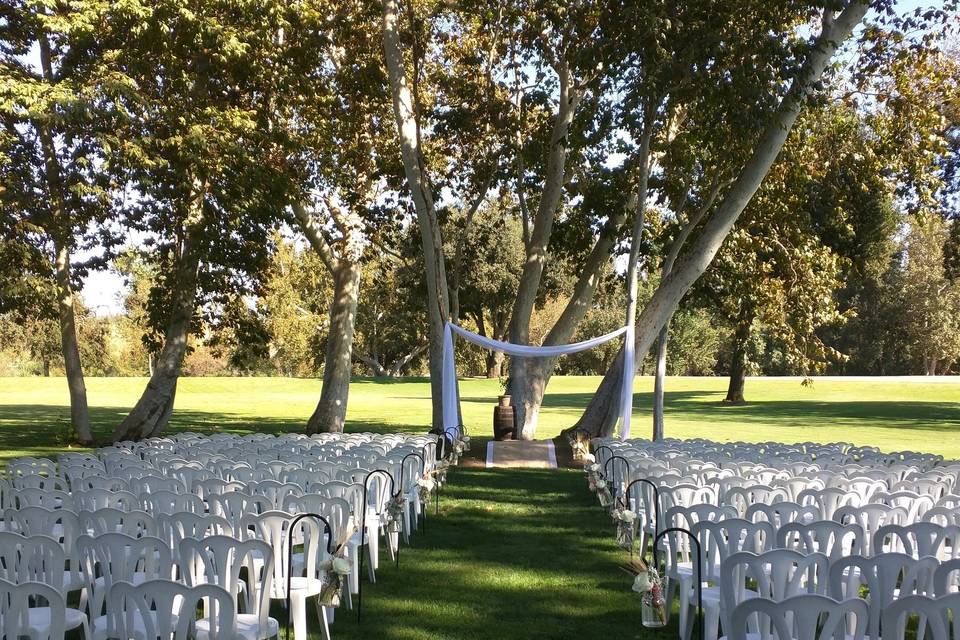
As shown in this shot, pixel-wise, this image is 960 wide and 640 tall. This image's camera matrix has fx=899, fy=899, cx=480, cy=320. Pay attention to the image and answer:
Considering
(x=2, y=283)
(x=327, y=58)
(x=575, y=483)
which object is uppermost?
(x=327, y=58)

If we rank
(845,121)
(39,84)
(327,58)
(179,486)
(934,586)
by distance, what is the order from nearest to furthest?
(934,586), (179,486), (39,84), (845,121), (327,58)

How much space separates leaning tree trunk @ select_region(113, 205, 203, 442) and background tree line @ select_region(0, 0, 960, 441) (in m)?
0.07

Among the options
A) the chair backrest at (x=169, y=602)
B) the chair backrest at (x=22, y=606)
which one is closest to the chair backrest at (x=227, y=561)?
the chair backrest at (x=169, y=602)

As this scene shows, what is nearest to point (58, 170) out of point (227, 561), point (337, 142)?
point (337, 142)

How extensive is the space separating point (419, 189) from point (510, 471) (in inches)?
280

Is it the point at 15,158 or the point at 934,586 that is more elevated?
the point at 15,158

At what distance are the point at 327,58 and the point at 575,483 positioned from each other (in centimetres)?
1500

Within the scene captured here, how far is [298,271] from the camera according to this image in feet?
181

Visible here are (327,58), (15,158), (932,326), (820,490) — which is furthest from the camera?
(932,326)

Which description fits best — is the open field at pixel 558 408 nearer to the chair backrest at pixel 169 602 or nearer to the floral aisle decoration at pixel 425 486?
the floral aisle decoration at pixel 425 486

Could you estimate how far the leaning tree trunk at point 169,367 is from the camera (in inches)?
850

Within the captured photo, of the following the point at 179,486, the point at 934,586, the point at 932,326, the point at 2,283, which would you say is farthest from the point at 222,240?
the point at 932,326

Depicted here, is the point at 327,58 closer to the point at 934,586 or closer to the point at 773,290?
the point at 773,290

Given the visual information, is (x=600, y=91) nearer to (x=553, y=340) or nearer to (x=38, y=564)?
(x=553, y=340)
